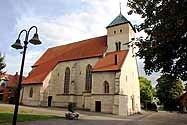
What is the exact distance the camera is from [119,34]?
41.8m

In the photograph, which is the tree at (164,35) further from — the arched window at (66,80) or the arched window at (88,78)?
the arched window at (66,80)

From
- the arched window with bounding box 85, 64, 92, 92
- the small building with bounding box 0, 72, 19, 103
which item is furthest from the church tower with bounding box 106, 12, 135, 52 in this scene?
the small building with bounding box 0, 72, 19, 103

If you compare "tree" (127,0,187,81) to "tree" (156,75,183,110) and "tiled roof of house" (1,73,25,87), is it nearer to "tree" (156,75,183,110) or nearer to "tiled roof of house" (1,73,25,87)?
"tree" (156,75,183,110)

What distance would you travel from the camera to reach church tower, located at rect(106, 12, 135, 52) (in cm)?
4084

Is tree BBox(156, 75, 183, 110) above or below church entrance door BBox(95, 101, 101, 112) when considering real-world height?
above

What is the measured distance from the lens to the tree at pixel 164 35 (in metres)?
10.6

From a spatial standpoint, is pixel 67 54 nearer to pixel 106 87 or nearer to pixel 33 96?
pixel 33 96

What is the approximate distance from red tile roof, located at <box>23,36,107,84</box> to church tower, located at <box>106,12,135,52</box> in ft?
5.27

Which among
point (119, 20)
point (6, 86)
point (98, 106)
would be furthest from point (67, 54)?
point (6, 86)

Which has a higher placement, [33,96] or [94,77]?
[94,77]

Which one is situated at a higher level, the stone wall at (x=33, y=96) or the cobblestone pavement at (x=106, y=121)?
the stone wall at (x=33, y=96)

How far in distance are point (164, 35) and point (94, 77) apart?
90.7 ft

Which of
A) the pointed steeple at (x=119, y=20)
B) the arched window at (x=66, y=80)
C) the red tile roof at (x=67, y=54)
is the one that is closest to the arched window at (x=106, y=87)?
the red tile roof at (x=67, y=54)

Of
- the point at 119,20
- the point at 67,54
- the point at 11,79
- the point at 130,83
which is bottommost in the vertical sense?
the point at 130,83
